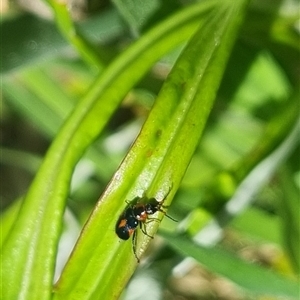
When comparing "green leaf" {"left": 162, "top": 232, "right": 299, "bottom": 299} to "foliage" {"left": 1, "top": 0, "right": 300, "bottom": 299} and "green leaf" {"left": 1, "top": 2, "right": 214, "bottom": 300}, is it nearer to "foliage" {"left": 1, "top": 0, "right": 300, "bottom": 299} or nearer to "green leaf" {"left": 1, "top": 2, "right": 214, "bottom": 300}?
"foliage" {"left": 1, "top": 0, "right": 300, "bottom": 299}

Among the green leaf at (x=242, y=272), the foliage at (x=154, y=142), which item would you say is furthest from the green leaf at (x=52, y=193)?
the green leaf at (x=242, y=272)

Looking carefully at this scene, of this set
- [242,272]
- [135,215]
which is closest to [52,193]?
[135,215]

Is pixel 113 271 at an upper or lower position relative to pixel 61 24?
lower

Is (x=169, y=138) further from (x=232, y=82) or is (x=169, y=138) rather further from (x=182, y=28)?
(x=232, y=82)

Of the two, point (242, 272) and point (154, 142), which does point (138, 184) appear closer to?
point (154, 142)

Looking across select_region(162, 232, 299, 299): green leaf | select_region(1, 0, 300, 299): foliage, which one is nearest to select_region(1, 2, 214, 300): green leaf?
select_region(1, 0, 300, 299): foliage

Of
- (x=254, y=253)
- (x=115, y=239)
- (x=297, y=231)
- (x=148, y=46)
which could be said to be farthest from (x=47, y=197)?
(x=254, y=253)
